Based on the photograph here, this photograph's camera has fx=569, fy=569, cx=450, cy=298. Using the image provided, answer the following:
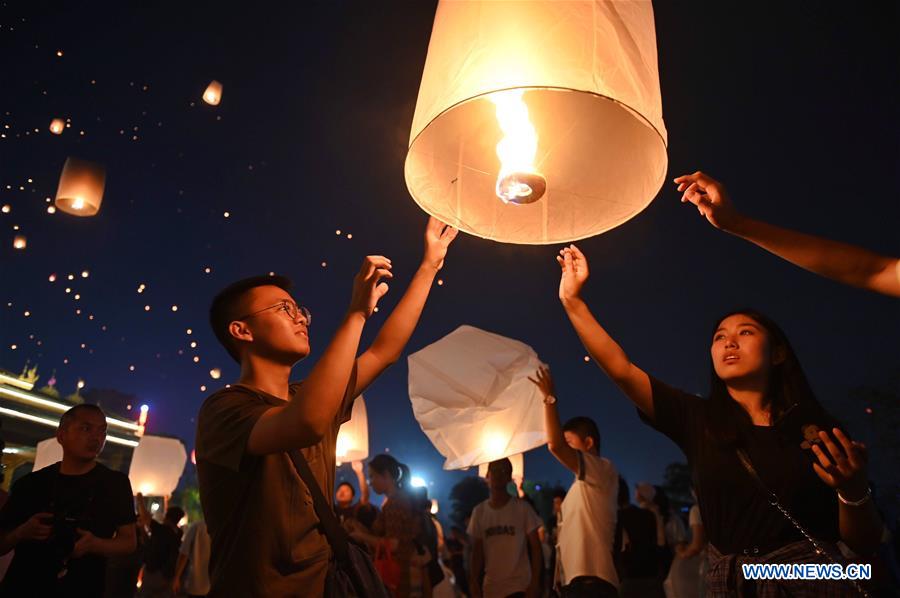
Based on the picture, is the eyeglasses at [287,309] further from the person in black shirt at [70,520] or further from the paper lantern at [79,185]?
the paper lantern at [79,185]

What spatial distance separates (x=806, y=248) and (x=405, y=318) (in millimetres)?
1790

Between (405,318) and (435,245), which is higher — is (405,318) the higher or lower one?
the lower one

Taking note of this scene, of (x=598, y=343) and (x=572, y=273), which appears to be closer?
(x=598, y=343)

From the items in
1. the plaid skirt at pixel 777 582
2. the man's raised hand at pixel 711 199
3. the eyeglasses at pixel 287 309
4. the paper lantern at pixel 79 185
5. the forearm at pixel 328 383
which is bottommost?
the plaid skirt at pixel 777 582

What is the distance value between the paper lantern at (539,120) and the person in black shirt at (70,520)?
2944mm

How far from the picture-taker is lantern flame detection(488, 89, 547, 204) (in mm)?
1889

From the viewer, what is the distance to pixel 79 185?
25.5ft

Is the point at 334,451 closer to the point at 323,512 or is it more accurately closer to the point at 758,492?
the point at 323,512

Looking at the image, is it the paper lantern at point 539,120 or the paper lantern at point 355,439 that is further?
the paper lantern at point 355,439

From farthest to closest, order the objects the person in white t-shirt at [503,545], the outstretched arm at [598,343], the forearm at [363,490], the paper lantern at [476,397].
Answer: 1. the forearm at [363,490]
2. the paper lantern at [476,397]
3. the person in white t-shirt at [503,545]
4. the outstretched arm at [598,343]

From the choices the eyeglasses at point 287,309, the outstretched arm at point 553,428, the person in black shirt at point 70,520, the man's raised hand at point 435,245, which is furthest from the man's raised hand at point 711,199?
the person in black shirt at point 70,520

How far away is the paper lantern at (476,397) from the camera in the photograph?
6773mm

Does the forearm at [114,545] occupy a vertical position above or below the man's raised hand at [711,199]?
below

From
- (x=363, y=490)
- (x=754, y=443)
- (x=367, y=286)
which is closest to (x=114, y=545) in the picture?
(x=367, y=286)
